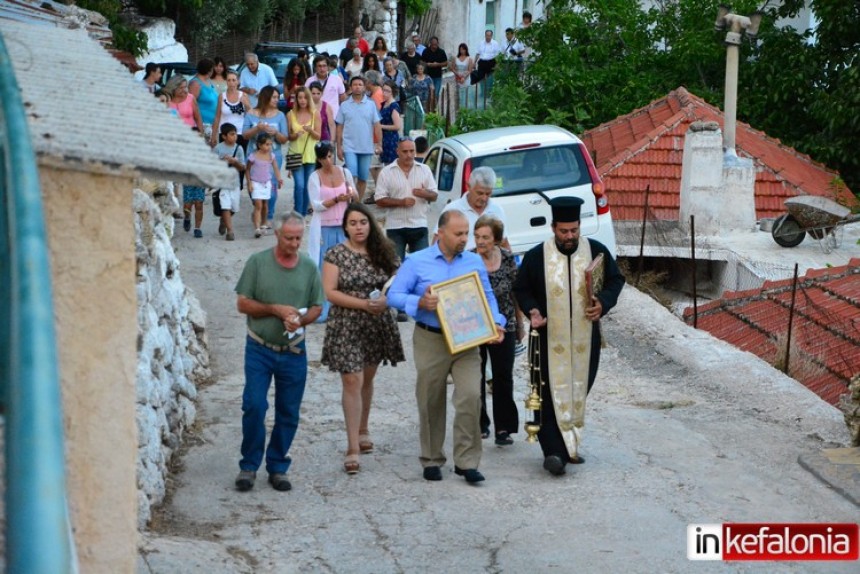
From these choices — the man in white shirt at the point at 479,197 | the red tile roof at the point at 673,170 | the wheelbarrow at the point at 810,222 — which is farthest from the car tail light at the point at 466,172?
the red tile roof at the point at 673,170

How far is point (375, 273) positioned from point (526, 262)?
982mm

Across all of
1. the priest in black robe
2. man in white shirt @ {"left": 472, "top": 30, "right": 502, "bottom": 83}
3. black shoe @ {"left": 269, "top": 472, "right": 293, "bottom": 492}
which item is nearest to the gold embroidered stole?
the priest in black robe

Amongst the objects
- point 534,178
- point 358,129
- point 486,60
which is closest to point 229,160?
point 358,129

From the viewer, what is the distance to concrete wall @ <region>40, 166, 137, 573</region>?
471cm

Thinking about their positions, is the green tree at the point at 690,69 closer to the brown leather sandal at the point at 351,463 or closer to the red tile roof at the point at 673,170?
the red tile roof at the point at 673,170

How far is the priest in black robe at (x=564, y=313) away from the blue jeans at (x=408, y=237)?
416 cm

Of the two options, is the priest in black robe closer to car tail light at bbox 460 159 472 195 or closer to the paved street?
the paved street

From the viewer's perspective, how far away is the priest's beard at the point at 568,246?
885 centimetres

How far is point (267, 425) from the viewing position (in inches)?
397

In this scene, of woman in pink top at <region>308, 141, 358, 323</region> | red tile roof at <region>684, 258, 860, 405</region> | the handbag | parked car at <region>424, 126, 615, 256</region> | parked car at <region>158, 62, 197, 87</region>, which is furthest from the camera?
parked car at <region>158, 62, 197, 87</region>

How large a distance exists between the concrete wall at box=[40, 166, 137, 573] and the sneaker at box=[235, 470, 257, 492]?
3607 millimetres

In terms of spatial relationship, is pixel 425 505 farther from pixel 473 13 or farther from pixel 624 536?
pixel 473 13

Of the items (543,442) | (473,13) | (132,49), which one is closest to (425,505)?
(543,442)

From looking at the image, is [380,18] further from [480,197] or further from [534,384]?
[534,384]
